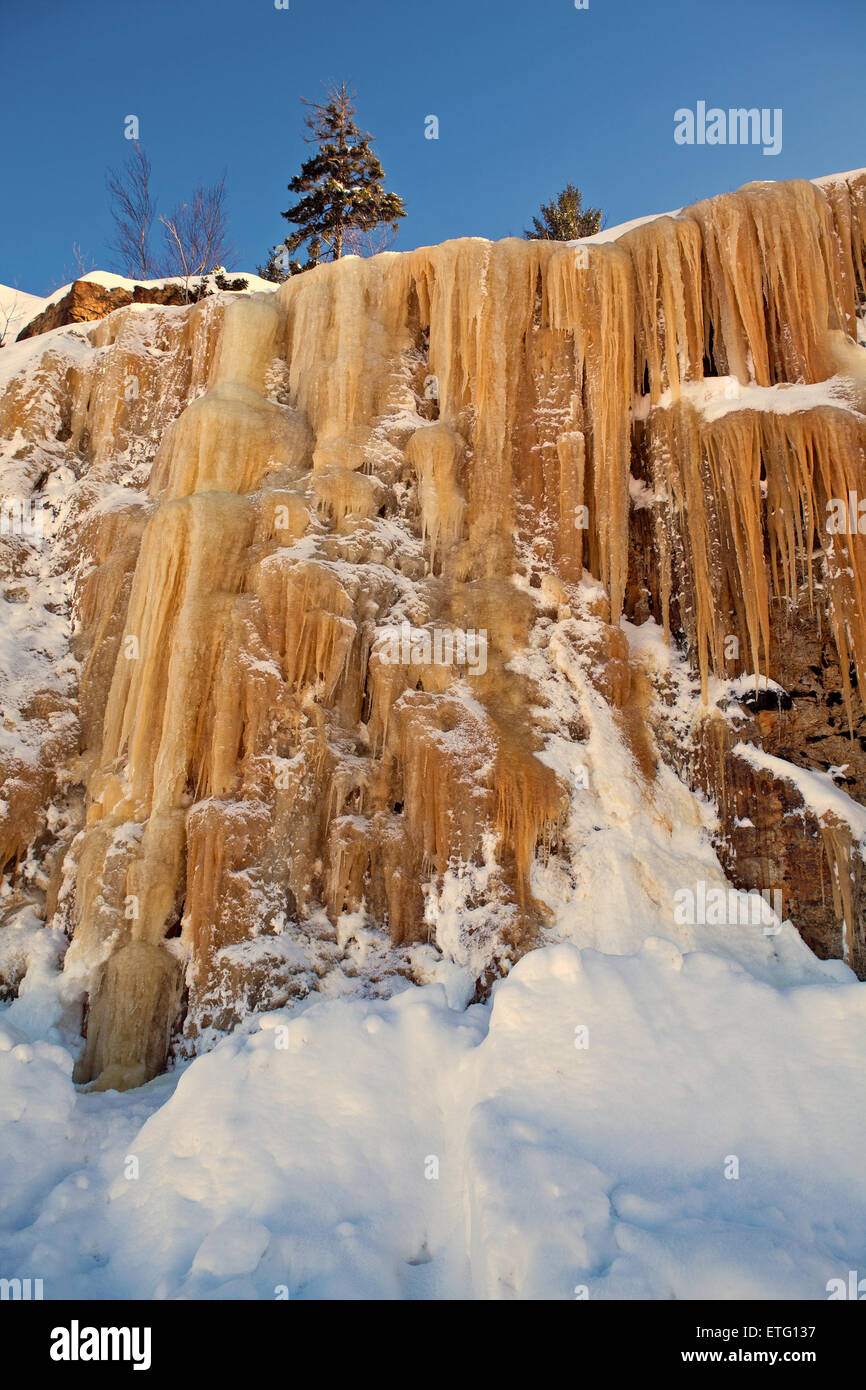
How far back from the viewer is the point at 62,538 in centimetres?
1201

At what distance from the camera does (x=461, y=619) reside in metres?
9.47

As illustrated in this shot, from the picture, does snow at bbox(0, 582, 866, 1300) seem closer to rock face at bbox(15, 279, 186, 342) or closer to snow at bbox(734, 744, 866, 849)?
snow at bbox(734, 744, 866, 849)

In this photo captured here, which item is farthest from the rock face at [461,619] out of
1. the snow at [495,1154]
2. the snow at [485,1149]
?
the snow at [495,1154]

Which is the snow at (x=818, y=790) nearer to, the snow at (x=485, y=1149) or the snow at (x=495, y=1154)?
the snow at (x=485, y=1149)

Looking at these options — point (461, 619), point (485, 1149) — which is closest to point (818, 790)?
point (461, 619)

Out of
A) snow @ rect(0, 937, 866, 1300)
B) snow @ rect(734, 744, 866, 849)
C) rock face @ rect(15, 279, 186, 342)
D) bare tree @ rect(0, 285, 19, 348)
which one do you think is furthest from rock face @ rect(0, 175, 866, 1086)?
bare tree @ rect(0, 285, 19, 348)

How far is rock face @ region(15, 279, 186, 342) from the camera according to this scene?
50.9 ft

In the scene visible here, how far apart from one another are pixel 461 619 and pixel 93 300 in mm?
11252

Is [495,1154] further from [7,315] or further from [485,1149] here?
[7,315]

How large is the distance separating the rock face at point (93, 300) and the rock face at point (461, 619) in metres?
5.70

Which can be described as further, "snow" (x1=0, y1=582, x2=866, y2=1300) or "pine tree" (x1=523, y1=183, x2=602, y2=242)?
"pine tree" (x1=523, y1=183, x2=602, y2=242)

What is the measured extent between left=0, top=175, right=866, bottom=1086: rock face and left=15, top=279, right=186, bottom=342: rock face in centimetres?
570
